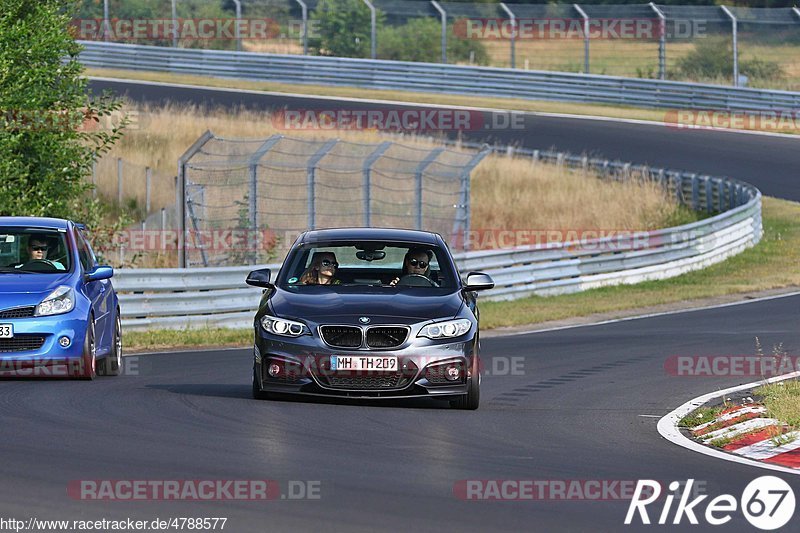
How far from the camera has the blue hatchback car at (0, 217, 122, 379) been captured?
13.2 meters

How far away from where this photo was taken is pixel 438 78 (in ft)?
158

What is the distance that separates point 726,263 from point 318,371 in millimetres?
20344

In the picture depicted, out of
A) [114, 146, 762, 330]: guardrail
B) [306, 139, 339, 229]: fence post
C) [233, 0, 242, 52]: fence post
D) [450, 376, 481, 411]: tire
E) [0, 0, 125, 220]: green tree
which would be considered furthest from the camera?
[233, 0, 242, 52]: fence post

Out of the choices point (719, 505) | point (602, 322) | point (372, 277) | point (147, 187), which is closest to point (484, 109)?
point (147, 187)

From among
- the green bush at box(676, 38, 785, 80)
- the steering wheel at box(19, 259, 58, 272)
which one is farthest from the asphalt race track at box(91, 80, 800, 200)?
the steering wheel at box(19, 259, 58, 272)

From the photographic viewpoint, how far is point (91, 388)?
13.1m

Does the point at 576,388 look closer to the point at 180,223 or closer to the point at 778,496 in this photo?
the point at 778,496

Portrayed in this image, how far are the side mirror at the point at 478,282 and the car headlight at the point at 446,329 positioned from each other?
1.67 ft

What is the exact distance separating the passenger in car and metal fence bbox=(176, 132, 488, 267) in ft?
31.5

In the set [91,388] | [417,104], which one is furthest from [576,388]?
[417,104]

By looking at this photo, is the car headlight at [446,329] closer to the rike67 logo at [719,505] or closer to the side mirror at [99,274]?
the rike67 logo at [719,505]

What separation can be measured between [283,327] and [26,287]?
2792 millimetres

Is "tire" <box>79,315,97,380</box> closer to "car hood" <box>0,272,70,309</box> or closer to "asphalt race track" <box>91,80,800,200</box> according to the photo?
"car hood" <box>0,272,70,309</box>

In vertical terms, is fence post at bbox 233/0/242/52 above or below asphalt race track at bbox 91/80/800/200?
above
